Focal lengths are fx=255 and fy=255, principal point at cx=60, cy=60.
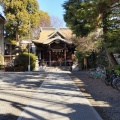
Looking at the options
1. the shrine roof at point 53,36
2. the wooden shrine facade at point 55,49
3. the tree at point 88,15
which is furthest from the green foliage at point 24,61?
the tree at point 88,15

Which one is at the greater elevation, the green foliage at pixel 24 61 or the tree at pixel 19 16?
the tree at pixel 19 16

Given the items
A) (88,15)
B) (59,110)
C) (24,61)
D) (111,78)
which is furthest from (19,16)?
(59,110)

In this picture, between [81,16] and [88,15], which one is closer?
[88,15]

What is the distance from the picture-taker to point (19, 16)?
34062mm

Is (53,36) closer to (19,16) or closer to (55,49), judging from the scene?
(55,49)

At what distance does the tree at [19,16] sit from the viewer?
34.0 metres

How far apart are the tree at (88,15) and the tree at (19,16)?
15.2 m

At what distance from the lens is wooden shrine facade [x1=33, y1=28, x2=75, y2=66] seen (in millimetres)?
35969

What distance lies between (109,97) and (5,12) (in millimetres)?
26803

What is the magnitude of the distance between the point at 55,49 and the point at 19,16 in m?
7.08

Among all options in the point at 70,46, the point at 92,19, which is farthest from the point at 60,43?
the point at 92,19

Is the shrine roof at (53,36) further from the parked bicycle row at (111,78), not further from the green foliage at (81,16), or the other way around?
the parked bicycle row at (111,78)

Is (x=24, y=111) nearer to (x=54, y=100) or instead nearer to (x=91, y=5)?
(x=54, y=100)

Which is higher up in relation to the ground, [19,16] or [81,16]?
[19,16]
